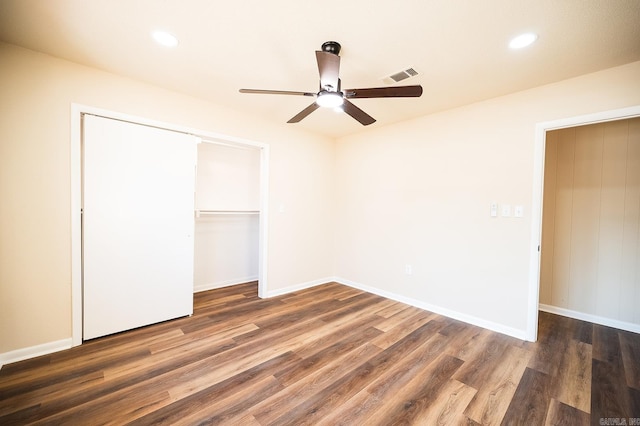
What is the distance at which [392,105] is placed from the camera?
10.3ft

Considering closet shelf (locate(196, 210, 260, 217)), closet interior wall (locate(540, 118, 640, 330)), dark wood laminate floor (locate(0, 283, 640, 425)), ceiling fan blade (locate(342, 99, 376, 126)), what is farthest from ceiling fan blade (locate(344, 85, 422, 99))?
closet shelf (locate(196, 210, 260, 217))

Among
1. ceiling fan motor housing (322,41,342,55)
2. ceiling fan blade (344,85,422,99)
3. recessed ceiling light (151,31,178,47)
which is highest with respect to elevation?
recessed ceiling light (151,31,178,47)

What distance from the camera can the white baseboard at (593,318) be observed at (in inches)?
113

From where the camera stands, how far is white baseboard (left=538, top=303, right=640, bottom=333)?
2873mm

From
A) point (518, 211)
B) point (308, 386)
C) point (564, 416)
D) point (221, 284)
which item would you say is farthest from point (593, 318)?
point (221, 284)

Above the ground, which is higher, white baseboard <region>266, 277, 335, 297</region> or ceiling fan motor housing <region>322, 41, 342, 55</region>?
ceiling fan motor housing <region>322, 41, 342, 55</region>

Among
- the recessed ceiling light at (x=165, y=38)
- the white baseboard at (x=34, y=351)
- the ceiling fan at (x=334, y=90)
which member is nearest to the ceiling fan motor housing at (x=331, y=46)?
the ceiling fan at (x=334, y=90)

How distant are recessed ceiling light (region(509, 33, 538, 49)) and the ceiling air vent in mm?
709

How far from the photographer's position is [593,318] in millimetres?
3098

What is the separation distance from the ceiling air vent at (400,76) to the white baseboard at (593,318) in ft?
11.3

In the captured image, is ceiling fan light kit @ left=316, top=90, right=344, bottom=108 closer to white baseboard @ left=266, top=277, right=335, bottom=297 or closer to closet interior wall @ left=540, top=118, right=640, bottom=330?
white baseboard @ left=266, top=277, right=335, bottom=297

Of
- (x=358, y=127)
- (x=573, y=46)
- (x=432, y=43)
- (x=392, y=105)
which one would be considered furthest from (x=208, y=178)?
(x=573, y=46)

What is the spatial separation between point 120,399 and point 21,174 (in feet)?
6.37

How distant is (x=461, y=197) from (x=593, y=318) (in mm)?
2097
